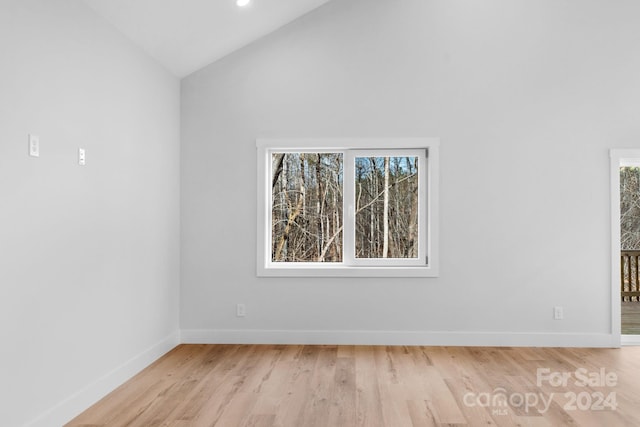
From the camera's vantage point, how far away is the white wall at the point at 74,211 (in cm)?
238

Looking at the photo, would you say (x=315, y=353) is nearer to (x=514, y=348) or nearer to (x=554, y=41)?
(x=514, y=348)

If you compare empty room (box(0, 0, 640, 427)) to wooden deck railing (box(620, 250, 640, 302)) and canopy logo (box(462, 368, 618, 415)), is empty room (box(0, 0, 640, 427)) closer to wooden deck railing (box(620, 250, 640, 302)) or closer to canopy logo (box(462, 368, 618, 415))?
wooden deck railing (box(620, 250, 640, 302))

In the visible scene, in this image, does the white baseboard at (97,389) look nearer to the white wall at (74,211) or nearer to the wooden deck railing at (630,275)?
the white wall at (74,211)

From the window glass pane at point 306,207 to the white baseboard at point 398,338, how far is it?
759 mm

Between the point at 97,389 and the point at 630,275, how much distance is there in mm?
4869

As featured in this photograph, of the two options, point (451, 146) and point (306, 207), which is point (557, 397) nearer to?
point (451, 146)

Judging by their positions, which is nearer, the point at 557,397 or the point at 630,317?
the point at 557,397

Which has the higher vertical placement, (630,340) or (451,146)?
(451,146)

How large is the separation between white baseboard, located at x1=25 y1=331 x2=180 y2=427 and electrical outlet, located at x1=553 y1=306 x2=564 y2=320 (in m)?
3.66

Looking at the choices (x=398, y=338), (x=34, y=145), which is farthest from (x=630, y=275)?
(x=34, y=145)

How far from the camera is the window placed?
4598 millimetres

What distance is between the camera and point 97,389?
3.14 m

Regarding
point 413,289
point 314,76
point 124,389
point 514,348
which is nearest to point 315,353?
point 413,289

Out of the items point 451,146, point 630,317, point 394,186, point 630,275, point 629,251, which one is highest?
point 451,146
